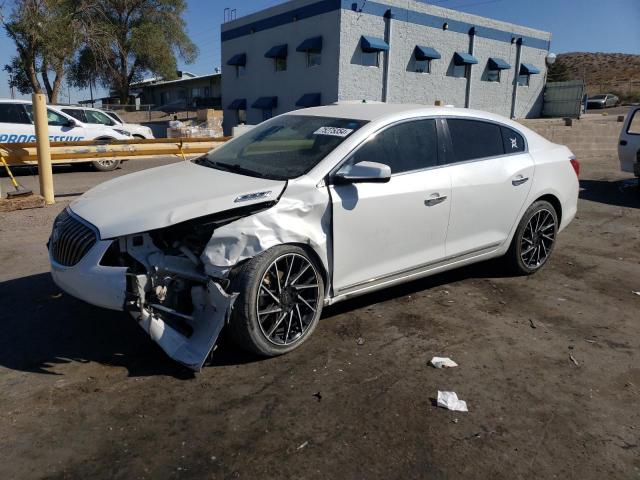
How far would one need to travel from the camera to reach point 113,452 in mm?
2826

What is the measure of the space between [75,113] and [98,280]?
1234 cm

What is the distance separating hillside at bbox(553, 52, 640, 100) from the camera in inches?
2574

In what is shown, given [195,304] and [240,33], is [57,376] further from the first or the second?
[240,33]

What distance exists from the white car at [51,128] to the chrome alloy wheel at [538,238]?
1098cm

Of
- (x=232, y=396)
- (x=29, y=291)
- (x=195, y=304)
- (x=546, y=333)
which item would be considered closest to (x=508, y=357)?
(x=546, y=333)

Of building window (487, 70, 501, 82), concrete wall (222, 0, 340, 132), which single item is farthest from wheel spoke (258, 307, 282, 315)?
building window (487, 70, 501, 82)

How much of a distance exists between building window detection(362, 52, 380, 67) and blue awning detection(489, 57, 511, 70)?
27.1 feet

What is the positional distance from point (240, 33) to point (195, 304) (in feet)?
102

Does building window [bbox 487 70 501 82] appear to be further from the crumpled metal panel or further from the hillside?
the crumpled metal panel

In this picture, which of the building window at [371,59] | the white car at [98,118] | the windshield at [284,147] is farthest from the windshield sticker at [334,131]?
the building window at [371,59]

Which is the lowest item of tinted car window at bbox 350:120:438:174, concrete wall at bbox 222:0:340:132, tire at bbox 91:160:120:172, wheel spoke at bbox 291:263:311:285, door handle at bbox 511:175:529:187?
tire at bbox 91:160:120:172

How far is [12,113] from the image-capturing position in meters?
12.8

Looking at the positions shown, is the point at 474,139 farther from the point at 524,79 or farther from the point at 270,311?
the point at 524,79

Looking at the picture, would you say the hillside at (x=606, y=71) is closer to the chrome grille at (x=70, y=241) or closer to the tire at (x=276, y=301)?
the tire at (x=276, y=301)
